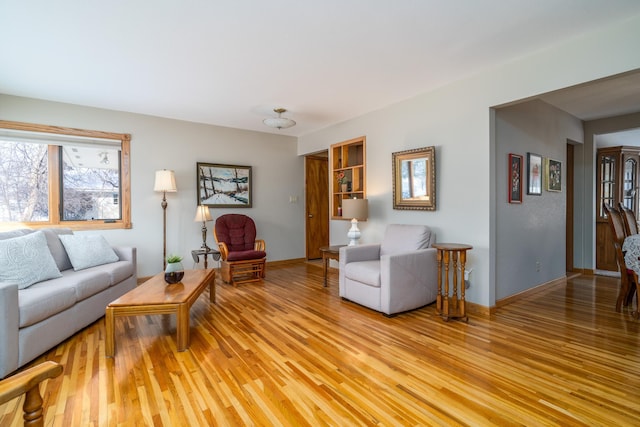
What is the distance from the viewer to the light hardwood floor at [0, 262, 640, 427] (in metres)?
1.68

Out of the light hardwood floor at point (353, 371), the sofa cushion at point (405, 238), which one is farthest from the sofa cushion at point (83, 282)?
the sofa cushion at point (405, 238)

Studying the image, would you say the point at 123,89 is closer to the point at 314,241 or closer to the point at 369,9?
the point at 369,9

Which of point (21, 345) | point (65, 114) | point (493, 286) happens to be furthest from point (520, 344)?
point (65, 114)

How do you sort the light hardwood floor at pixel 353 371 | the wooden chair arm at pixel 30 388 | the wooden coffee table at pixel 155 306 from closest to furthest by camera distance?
the wooden chair arm at pixel 30 388
the light hardwood floor at pixel 353 371
the wooden coffee table at pixel 155 306

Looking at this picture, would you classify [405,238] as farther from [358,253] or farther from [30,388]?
[30,388]

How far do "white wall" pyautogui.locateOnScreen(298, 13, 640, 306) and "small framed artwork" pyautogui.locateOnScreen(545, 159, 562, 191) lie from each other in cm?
132

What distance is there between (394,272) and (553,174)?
9.80 ft

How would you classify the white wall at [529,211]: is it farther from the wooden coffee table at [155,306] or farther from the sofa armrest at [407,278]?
the wooden coffee table at [155,306]

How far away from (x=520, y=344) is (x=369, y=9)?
2.81 m

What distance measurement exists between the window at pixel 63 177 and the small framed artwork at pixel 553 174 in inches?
230

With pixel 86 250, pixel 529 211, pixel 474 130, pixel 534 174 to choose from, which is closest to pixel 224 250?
pixel 86 250

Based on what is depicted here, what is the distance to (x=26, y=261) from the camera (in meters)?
2.70

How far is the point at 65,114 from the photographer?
4.20 m

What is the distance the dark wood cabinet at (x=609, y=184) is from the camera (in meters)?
4.96
